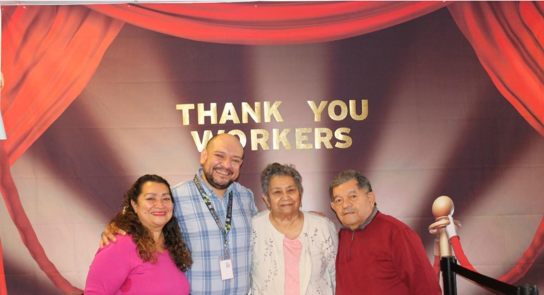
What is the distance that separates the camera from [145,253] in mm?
2451

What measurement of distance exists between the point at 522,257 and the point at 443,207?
28.6 inches

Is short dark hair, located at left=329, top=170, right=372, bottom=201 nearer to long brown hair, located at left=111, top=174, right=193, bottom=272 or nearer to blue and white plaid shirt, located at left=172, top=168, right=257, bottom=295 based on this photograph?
blue and white plaid shirt, located at left=172, top=168, right=257, bottom=295

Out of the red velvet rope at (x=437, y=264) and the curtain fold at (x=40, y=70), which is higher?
the curtain fold at (x=40, y=70)

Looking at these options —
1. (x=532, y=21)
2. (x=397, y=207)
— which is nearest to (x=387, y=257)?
(x=397, y=207)

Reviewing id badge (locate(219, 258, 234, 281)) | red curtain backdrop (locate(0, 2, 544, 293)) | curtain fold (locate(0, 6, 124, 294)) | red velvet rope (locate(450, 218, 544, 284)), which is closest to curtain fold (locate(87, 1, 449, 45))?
red curtain backdrop (locate(0, 2, 544, 293))

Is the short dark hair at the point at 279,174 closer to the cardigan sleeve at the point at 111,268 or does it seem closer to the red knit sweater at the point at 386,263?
the red knit sweater at the point at 386,263

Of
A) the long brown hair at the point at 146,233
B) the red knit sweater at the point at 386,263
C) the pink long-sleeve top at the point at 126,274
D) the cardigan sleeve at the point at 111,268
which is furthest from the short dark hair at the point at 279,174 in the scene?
the cardigan sleeve at the point at 111,268

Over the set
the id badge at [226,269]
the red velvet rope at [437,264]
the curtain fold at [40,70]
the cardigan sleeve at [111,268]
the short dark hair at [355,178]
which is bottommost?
the red velvet rope at [437,264]

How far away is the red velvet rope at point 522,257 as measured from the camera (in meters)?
3.70

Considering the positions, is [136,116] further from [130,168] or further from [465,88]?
[465,88]

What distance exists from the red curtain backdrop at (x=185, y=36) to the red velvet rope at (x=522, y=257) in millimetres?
898

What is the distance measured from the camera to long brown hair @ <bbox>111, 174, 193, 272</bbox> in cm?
249

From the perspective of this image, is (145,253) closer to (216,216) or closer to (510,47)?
(216,216)

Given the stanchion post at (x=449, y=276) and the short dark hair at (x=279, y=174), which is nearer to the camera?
the stanchion post at (x=449, y=276)
